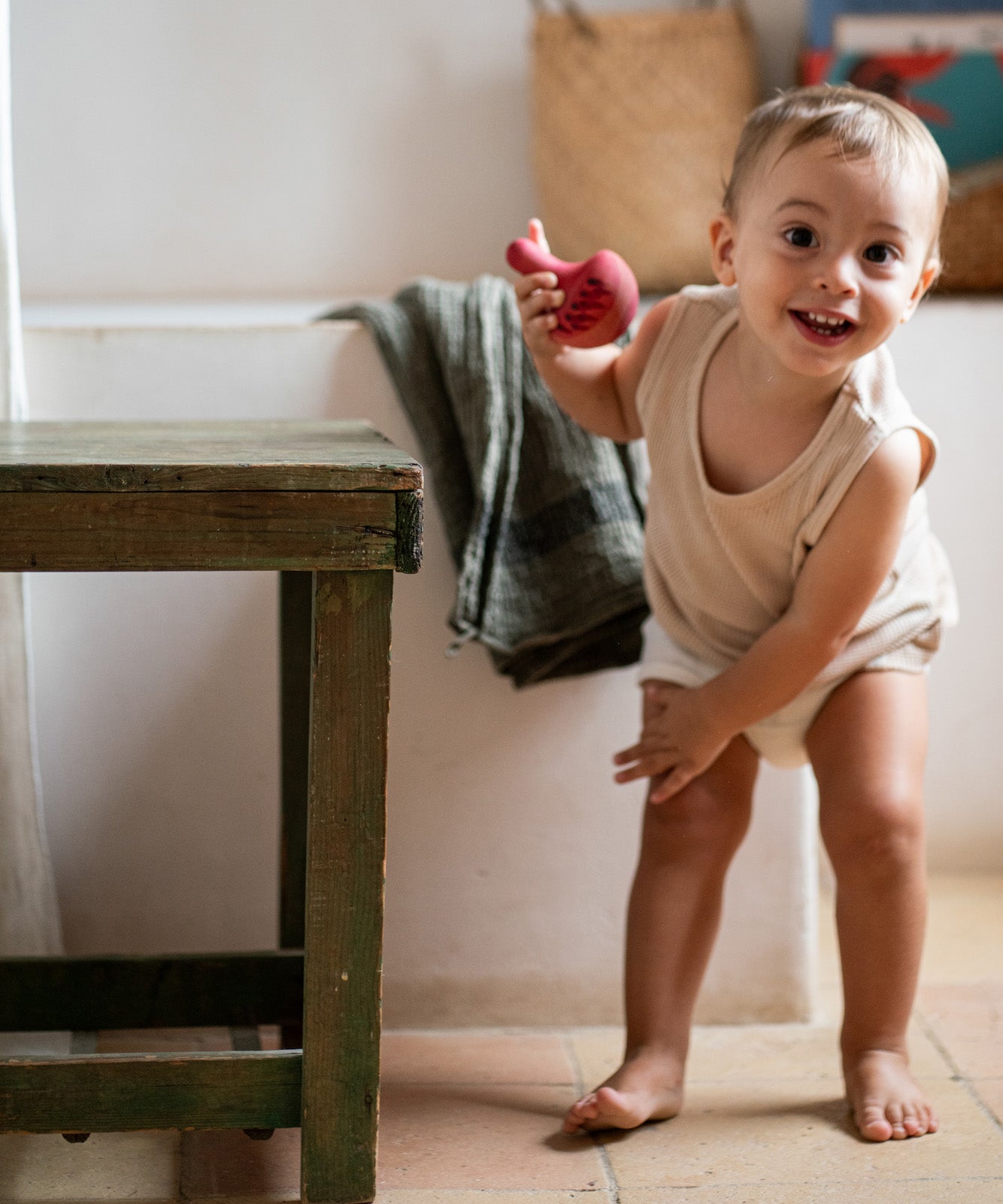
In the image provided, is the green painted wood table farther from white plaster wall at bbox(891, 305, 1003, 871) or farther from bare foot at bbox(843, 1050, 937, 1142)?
white plaster wall at bbox(891, 305, 1003, 871)

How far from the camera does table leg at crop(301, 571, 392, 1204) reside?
2.57 ft

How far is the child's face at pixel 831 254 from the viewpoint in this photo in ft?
2.94

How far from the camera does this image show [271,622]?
117cm

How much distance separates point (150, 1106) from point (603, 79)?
1.49 meters

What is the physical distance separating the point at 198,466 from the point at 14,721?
1.42ft

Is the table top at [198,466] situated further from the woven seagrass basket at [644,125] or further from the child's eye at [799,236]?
the woven seagrass basket at [644,125]

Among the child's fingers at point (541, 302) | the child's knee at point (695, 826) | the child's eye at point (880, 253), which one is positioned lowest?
the child's knee at point (695, 826)

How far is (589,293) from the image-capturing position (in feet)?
3.19

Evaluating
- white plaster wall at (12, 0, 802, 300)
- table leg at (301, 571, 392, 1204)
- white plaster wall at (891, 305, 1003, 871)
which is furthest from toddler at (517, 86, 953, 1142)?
white plaster wall at (12, 0, 802, 300)

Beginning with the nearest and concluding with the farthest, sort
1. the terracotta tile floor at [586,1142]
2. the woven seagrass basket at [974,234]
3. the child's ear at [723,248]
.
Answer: the terracotta tile floor at [586,1142], the child's ear at [723,248], the woven seagrass basket at [974,234]

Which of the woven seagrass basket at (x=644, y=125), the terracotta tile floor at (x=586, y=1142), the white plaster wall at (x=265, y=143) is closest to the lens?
the terracotta tile floor at (x=586, y=1142)

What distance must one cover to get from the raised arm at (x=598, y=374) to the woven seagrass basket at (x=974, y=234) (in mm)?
789

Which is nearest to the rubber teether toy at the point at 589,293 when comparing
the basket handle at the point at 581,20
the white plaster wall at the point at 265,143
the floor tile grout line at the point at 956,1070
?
the floor tile grout line at the point at 956,1070

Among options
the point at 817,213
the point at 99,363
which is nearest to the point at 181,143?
the point at 99,363
